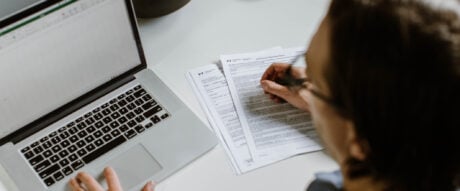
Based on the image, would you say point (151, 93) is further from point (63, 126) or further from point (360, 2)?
point (360, 2)

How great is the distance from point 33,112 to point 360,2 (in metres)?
0.65

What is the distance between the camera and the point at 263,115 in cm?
99

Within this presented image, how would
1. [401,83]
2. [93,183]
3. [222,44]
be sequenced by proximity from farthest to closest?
[222,44]
[93,183]
[401,83]

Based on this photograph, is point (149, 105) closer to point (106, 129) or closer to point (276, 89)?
point (106, 129)

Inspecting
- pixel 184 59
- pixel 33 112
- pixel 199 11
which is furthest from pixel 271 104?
pixel 33 112

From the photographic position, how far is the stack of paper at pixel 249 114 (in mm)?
937

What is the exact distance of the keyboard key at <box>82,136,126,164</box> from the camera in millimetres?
910

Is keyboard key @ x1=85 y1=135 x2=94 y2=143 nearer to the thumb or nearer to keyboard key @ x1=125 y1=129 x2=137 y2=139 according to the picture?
keyboard key @ x1=125 y1=129 x2=137 y2=139

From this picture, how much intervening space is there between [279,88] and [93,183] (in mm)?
398

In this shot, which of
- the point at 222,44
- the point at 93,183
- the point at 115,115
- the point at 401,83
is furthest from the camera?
the point at 222,44

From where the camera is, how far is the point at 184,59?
3.64ft

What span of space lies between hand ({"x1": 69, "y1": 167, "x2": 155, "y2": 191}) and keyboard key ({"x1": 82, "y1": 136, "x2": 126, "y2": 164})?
0.13ft

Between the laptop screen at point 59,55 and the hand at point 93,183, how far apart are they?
0.50 ft

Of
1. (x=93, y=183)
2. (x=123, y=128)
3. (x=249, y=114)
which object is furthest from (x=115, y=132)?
(x=249, y=114)
